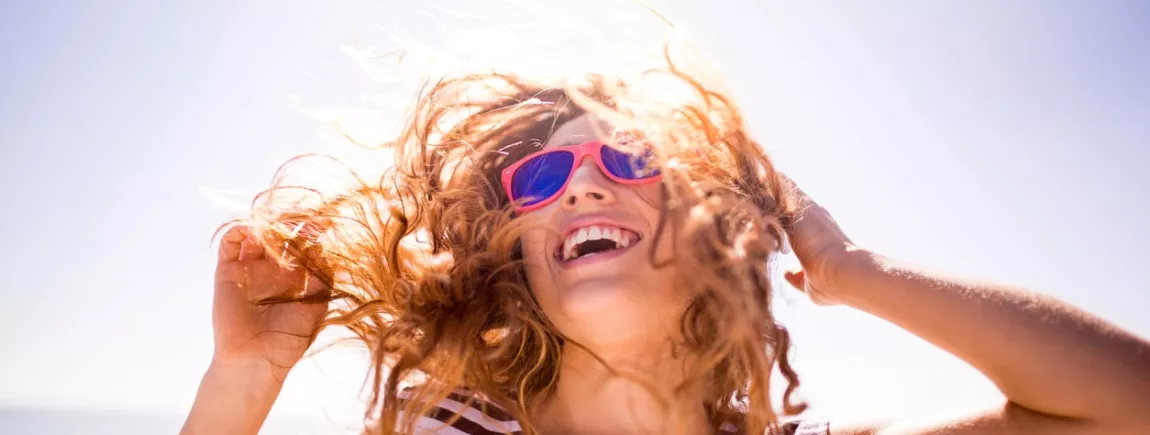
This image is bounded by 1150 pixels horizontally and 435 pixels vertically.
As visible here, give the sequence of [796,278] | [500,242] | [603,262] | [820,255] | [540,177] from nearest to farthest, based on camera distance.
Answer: [820,255] < [603,262] < [796,278] < [540,177] < [500,242]

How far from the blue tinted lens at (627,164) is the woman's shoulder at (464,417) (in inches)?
45.1

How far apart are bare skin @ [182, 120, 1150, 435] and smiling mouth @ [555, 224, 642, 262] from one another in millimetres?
63

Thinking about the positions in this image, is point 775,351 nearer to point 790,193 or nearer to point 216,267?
point 790,193

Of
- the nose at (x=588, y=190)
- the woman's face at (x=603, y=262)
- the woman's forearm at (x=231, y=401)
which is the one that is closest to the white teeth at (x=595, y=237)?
the woman's face at (x=603, y=262)

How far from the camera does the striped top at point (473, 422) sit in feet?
9.71

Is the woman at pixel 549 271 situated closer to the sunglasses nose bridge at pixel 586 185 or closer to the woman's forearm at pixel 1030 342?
the sunglasses nose bridge at pixel 586 185

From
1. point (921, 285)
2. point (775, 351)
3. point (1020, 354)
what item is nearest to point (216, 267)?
point (775, 351)

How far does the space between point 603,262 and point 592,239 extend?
17cm

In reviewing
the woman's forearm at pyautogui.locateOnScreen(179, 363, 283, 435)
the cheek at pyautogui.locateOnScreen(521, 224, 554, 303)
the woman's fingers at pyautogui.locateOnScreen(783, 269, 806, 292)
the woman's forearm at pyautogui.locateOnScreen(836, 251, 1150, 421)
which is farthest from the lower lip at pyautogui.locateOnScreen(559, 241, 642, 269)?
the woman's forearm at pyautogui.locateOnScreen(179, 363, 283, 435)

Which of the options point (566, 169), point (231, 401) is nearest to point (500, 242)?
point (566, 169)

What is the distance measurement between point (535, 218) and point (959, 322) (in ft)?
5.37

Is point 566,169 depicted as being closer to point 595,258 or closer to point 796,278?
point 595,258

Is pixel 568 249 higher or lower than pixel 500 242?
lower

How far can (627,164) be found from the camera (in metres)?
2.99
